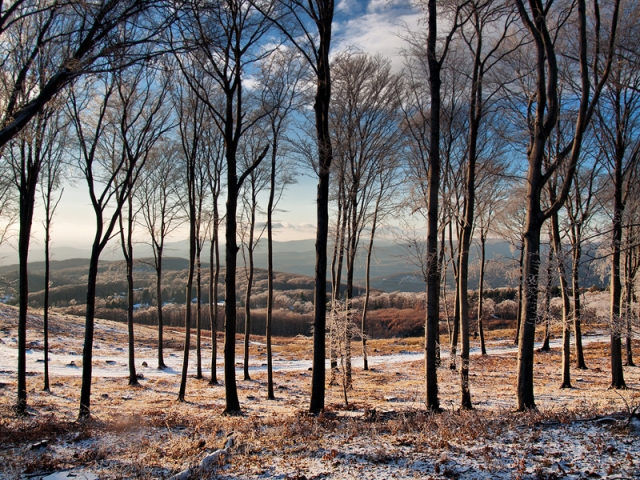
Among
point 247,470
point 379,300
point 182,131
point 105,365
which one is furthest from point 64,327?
point 379,300

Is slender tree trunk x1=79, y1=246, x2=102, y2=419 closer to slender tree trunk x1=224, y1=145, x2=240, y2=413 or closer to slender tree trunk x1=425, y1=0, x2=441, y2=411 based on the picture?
slender tree trunk x1=224, y1=145, x2=240, y2=413

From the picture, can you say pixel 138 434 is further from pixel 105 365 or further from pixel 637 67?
pixel 105 365

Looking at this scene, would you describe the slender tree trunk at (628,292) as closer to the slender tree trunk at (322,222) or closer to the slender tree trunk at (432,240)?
the slender tree trunk at (432,240)

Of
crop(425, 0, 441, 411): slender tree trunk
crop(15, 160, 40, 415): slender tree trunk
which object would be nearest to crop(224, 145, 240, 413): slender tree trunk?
crop(425, 0, 441, 411): slender tree trunk

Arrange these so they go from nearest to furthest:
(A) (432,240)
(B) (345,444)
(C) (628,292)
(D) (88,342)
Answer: (B) (345,444), (A) (432,240), (D) (88,342), (C) (628,292)

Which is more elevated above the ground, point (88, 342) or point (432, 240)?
point (432, 240)

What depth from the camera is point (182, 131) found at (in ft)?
41.2

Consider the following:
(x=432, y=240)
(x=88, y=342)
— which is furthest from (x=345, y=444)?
(x=88, y=342)

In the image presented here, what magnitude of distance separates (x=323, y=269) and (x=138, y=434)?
4.66 m

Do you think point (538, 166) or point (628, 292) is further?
point (628, 292)

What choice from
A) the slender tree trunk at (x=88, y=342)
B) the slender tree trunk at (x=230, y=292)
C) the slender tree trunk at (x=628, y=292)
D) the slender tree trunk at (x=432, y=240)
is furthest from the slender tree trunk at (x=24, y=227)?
the slender tree trunk at (x=628, y=292)

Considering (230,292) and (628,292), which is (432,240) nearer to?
(230,292)

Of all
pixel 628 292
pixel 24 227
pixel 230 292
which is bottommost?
pixel 628 292

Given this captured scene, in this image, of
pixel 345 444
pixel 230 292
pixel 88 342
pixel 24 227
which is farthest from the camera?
pixel 24 227
